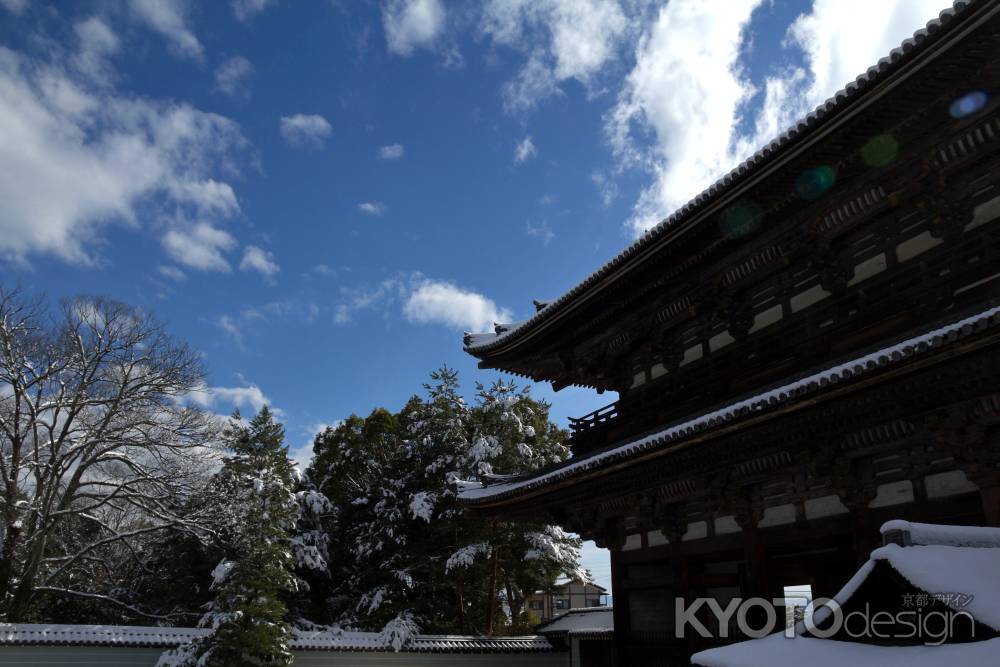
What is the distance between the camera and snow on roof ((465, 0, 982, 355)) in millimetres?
6051

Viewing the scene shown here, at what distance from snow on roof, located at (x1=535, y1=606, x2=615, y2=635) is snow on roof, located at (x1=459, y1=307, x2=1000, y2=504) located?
1019 cm

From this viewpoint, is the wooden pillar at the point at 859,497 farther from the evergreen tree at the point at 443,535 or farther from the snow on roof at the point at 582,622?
the evergreen tree at the point at 443,535

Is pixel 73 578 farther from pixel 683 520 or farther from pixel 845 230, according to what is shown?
pixel 845 230

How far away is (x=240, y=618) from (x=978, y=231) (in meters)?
15.0

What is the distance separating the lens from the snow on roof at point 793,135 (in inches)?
238

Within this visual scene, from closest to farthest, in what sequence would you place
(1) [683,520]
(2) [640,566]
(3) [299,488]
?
(1) [683,520], (2) [640,566], (3) [299,488]

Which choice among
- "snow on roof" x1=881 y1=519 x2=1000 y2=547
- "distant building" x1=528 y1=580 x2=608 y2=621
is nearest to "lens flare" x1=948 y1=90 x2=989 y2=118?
"snow on roof" x1=881 y1=519 x2=1000 y2=547

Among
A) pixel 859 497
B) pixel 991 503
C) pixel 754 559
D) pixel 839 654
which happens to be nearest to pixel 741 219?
pixel 859 497

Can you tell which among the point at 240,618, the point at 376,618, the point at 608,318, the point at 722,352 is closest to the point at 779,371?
the point at 722,352

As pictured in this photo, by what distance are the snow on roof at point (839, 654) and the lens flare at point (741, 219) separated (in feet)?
18.8

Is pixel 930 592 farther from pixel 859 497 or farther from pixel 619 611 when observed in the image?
pixel 619 611

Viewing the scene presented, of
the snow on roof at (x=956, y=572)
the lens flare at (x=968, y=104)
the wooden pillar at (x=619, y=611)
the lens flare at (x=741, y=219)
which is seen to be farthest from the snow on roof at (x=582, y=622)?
the lens flare at (x=968, y=104)

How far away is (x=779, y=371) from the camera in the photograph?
29.1 ft

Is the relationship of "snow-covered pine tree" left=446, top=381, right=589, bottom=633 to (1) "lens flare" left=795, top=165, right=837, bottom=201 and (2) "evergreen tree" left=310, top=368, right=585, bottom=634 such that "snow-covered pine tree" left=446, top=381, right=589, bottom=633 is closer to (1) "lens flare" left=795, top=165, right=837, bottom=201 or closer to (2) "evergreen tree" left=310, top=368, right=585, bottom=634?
(2) "evergreen tree" left=310, top=368, right=585, bottom=634
